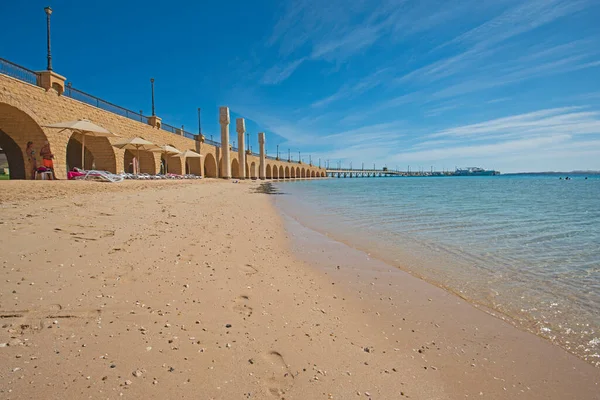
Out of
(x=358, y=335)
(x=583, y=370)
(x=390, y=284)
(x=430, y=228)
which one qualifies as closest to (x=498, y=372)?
(x=583, y=370)

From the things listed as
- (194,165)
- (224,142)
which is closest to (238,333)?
(194,165)

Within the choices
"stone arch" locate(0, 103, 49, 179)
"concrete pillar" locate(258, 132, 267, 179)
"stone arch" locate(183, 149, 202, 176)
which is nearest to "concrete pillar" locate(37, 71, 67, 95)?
"stone arch" locate(0, 103, 49, 179)

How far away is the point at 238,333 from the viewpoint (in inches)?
89.4

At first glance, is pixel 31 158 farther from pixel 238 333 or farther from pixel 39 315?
pixel 238 333

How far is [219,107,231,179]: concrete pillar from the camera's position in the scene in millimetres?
37094

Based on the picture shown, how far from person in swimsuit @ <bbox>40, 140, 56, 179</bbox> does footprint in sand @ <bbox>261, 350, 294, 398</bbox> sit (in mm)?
14251

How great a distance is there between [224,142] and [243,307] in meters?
36.8

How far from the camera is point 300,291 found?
332 cm

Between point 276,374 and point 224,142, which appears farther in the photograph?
point 224,142

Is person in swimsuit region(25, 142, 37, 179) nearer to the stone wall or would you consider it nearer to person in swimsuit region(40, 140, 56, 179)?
the stone wall

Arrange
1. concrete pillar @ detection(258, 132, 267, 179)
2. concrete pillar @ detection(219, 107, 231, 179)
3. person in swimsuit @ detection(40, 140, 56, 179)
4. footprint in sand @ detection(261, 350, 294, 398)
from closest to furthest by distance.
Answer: footprint in sand @ detection(261, 350, 294, 398)
person in swimsuit @ detection(40, 140, 56, 179)
concrete pillar @ detection(219, 107, 231, 179)
concrete pillar @ detection(258, 132, 267, 179)

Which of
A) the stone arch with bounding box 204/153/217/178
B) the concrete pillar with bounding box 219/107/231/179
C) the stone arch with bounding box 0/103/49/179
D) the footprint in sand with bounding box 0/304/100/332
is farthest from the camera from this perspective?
the concrete pillar with bounding box 219/107/231/179

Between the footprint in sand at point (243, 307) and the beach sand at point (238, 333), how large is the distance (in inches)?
0.7

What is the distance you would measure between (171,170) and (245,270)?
2698 centimetres
